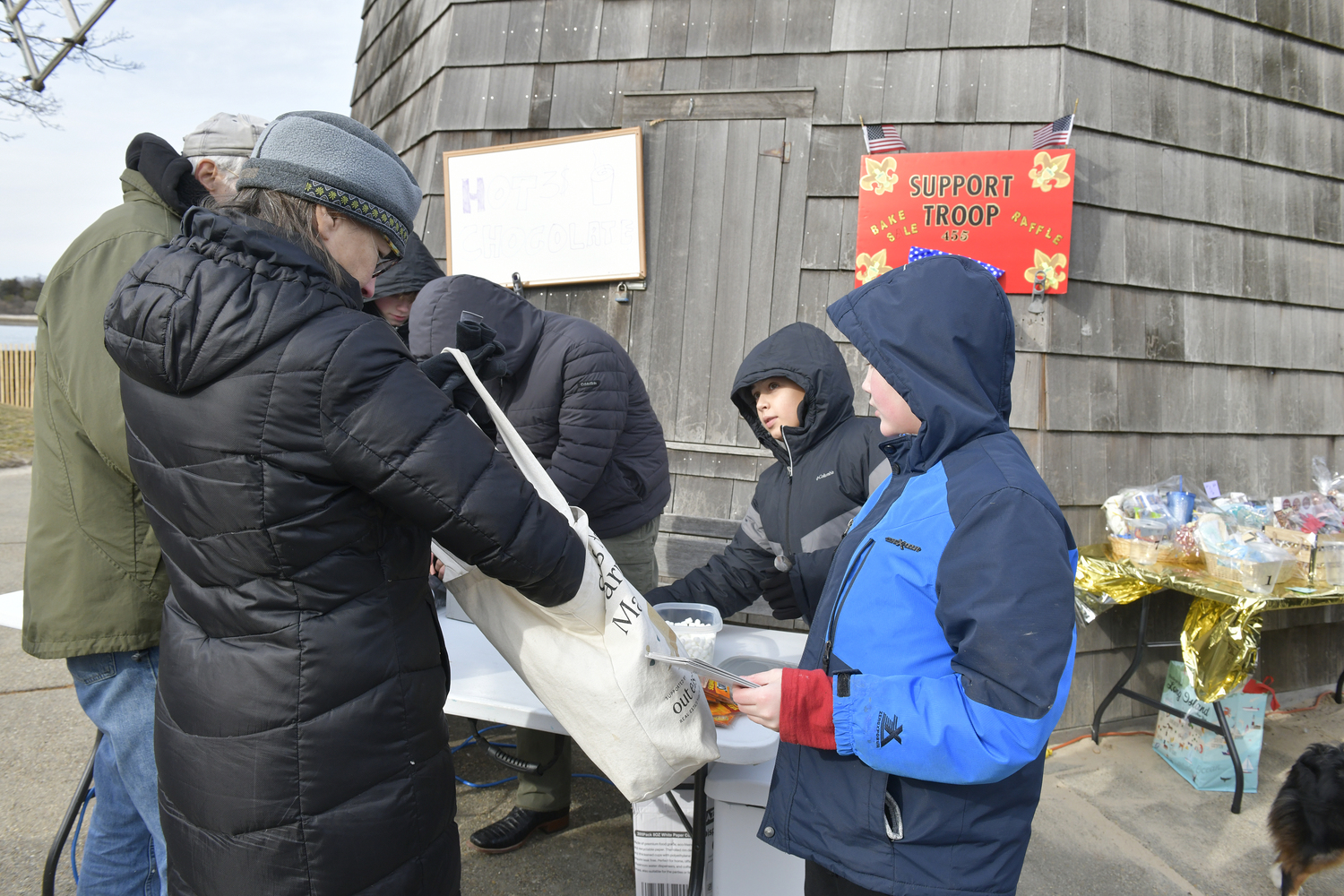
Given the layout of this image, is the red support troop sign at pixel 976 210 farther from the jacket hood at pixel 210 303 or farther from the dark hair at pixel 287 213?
the jacket hood at pixel 210 303

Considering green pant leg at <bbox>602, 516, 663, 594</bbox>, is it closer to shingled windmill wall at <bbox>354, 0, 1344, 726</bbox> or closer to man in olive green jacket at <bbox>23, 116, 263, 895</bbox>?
shingled windmill wall at <bbox>354, 0, 1344, 726</bbox>

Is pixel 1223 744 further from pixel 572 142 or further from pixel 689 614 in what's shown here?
pixel 572 142

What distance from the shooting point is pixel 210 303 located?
1008mm

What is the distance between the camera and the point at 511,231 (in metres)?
4.02

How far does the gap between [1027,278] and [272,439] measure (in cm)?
327

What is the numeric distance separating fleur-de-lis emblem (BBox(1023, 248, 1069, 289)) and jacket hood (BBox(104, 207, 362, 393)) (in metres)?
3.19

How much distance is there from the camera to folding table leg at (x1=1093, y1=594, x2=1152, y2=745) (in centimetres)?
350

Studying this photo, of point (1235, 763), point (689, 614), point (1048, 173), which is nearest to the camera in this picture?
point (689, 614)

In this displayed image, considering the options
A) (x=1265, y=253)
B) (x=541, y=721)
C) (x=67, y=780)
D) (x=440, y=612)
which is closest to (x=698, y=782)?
(x=541, y=721)

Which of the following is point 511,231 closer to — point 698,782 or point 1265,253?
point 698,782

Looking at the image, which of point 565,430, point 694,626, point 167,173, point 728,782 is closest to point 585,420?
point 565,430

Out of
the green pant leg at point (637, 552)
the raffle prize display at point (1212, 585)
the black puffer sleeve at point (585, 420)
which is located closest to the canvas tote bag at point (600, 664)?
the black puffer sleeve at point (585, 420)

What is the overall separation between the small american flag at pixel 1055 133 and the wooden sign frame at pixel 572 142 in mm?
1764

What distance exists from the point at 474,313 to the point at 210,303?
4.37 feet
